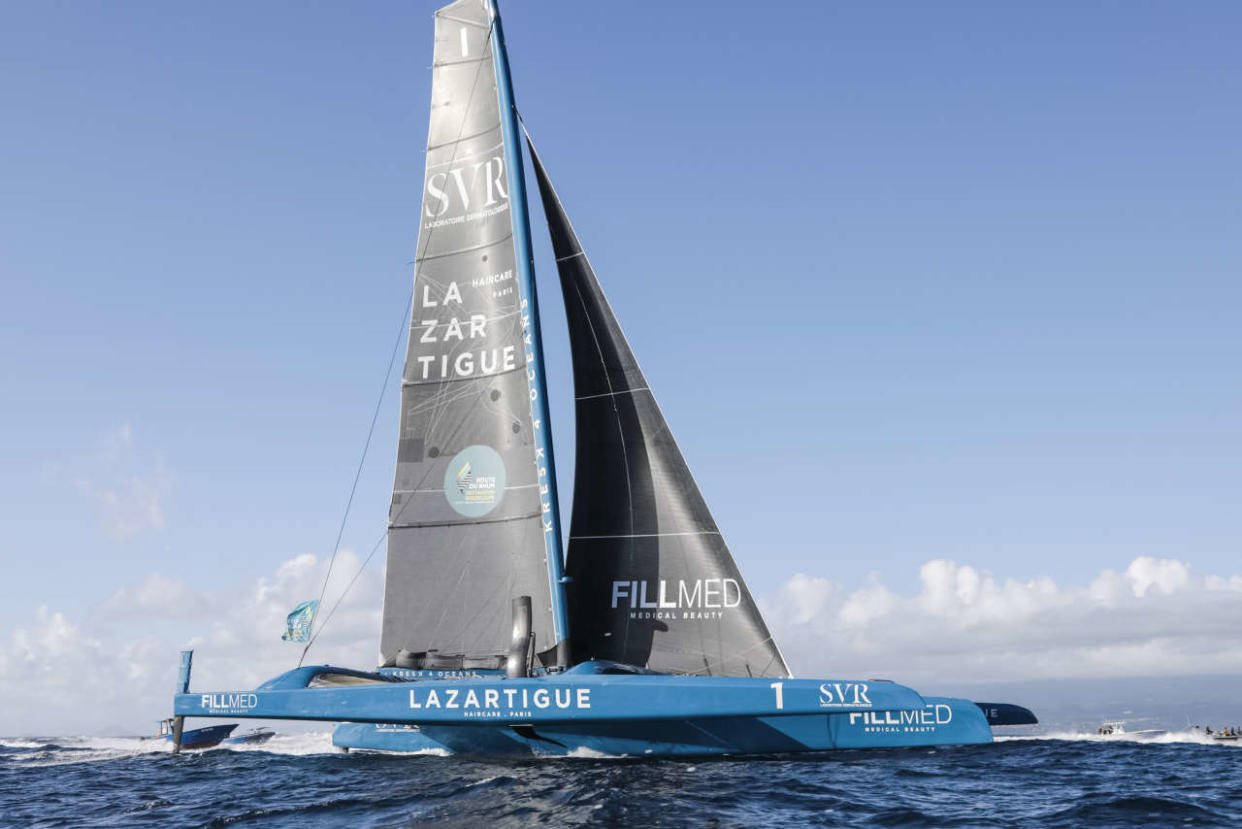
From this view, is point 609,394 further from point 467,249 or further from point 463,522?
point 467,249

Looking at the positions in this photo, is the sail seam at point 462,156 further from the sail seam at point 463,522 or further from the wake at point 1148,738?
the wake at point 1148,738

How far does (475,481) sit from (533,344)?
2.64m

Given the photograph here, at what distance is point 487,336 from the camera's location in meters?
17.3

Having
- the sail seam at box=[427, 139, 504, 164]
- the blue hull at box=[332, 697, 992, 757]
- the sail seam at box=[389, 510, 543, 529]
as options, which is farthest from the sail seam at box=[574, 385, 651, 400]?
the blue hull at box=[332, 697, 992, 757]

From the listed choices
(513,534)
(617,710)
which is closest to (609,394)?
(513,534)

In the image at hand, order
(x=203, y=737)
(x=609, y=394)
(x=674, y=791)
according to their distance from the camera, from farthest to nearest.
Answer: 1. (x=203, y=737)
2. (x=609, y=394)
3. (x=674, y=791)

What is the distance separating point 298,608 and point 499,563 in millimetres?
4109

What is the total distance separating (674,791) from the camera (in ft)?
34.9

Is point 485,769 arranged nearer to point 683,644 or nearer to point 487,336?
point 683,644

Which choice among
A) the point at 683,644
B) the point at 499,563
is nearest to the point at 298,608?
the point at 499,563

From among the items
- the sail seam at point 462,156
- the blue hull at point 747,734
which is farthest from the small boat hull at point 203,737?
the sail seam at point 462,156

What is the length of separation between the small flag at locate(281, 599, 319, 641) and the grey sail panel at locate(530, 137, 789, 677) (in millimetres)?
4832

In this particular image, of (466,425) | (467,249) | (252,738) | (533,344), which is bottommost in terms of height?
(252,738)

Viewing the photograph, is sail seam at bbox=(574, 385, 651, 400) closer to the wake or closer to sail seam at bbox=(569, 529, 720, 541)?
sail seam at bbox=(569, 529, 720, 541)
